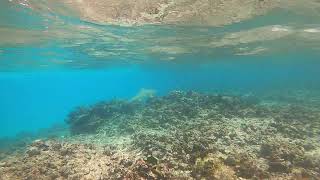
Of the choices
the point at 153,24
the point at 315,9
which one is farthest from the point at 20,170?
the point at 315,9

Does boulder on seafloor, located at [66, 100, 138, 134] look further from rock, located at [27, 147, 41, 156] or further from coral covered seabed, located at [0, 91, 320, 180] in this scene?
rock, located at [27, 147, 41, 156]

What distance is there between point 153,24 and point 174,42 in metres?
9.11

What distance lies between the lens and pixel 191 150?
33.0 feet

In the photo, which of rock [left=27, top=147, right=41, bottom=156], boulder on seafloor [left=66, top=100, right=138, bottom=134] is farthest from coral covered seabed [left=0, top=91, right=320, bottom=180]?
boulder on seafloor [left=66, top=100, right=138, bottom=134]

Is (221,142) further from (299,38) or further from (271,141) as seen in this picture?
(299,38)

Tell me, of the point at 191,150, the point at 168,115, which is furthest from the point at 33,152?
the point at 168,115

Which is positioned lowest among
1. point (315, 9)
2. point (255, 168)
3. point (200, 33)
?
point (255, 168)

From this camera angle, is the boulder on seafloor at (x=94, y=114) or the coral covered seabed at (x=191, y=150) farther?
the boulder on seafloor at (x=94, y=114)

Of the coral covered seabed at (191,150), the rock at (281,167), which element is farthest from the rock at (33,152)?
the rock at (281,167)

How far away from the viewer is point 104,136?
16.0 metres

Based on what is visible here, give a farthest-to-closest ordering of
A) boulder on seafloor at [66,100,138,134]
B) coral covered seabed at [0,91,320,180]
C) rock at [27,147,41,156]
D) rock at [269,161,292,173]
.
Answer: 1. boulder on seafloor at [66,100,138,134]
2. rock at [27,147,41,156]
3. rock at [269,161,292,173]
4. coral covered seabed at [0,91,320,180]

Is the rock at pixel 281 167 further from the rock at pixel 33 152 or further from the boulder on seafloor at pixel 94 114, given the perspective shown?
the boulder on seafloor at pixel 94 114

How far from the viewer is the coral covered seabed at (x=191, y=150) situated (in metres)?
8.85

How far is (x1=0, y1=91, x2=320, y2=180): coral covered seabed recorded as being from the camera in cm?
885
